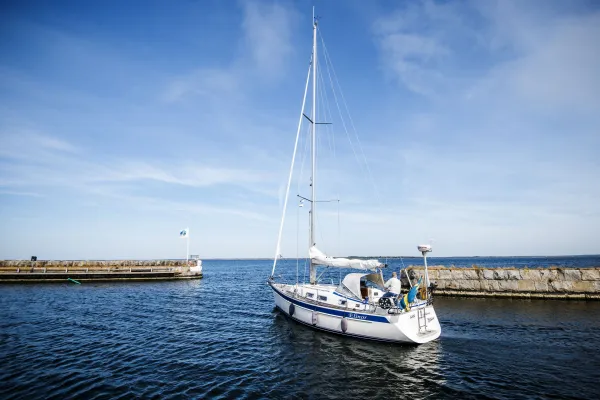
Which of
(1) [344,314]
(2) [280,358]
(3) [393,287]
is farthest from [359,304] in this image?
(2) [280,358]

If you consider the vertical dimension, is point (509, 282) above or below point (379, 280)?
below

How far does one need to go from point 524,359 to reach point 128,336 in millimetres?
23059

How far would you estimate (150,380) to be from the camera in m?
12.8

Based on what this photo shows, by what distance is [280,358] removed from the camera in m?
15.8

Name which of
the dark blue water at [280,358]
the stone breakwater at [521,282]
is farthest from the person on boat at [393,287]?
the stone breakwater at [521,282]

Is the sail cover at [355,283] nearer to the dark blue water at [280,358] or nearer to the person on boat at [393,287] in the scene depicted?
the person on boat at [393,287]

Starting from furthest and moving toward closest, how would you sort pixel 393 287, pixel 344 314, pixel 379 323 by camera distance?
pixel 393 287 → pixel 344 314 → pixel 379 323

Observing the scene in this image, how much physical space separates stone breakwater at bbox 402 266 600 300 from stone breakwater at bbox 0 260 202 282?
149 ft

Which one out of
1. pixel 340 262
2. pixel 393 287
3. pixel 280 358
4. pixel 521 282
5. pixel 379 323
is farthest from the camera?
pixel 521 282

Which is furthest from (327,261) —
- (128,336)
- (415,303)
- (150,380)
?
(128,336)

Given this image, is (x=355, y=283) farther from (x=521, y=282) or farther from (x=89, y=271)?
(x=89, y=271)

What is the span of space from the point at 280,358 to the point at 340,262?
7541 mm

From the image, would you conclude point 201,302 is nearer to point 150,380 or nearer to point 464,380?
point 150,380

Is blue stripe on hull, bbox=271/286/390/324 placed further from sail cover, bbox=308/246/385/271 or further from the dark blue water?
sail cover, bbox=308/246/385/271
